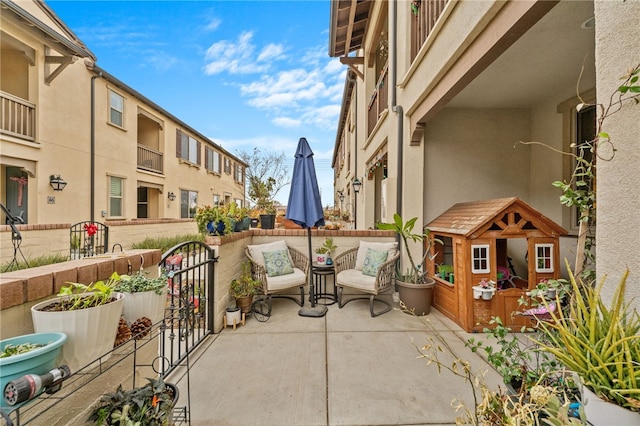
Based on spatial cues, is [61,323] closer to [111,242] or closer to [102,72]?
[111,242]

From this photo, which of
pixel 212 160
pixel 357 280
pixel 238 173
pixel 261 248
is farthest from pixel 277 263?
pixel 238 173

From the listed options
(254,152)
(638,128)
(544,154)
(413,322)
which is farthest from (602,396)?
(254,152)

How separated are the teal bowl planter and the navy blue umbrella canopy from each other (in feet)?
11.1

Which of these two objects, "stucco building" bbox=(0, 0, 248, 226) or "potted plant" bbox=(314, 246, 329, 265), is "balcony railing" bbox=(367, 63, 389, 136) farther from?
"stucco building" bbox=(0, 0, 248, 226)

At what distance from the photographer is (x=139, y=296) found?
1557 mm

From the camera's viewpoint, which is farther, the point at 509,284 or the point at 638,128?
the point at 509,284

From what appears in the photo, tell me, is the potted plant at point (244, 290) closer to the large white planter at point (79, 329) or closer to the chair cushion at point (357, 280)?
the chair cushion at point (357, 280)

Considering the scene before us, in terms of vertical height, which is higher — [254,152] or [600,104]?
[254,152]

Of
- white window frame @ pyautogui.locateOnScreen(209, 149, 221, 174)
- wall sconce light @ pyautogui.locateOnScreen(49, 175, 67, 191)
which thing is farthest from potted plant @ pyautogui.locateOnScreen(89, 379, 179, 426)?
white window frame @ pyautogui.locateOnScreen(209, 149, 221, 174)

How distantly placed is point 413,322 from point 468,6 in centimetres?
409

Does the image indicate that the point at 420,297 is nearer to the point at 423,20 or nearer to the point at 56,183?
the point at 423,20

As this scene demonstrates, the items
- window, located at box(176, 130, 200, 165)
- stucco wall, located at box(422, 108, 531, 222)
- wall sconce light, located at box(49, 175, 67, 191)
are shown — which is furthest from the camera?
window, located at box(176, 130, 200, 165)

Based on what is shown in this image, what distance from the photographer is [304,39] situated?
12055mm

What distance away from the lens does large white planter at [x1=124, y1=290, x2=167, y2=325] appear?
155 cm
